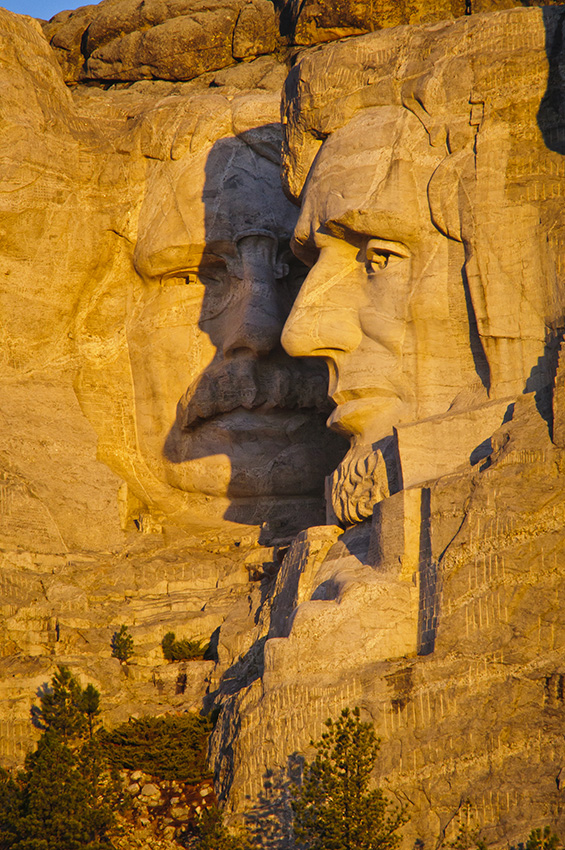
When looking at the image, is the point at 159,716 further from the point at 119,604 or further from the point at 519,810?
the point at 519,810

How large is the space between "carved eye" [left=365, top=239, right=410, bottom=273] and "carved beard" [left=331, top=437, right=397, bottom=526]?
172 centimetres

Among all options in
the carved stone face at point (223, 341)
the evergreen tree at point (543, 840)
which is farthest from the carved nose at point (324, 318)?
the evergreen tree at point (543, 840)

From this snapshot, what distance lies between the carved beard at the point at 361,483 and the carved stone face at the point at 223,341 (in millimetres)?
2972

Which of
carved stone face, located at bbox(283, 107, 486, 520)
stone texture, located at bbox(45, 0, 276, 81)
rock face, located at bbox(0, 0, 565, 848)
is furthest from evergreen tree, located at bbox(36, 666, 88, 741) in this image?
stone texture, located at bbox(45, 0, 276, 81)

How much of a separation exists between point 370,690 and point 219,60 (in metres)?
11.9

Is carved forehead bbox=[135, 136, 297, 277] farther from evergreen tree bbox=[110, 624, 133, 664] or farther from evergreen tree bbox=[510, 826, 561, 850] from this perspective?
evergreen tree bbox=[510, 826, 561, 850]

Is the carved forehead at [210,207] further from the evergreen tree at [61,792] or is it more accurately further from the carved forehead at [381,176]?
the evergreen tree at [61,792]

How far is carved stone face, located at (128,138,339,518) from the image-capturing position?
709 inches

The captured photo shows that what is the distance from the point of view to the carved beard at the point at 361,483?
1425cm

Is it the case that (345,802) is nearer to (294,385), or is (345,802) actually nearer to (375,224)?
(375,224)

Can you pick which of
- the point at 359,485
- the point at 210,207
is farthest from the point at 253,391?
the point at 359,485

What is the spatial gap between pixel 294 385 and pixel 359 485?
378 centimetres

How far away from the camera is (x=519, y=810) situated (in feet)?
36.7

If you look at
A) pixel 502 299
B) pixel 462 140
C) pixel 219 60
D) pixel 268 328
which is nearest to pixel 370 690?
pixel 502 299
